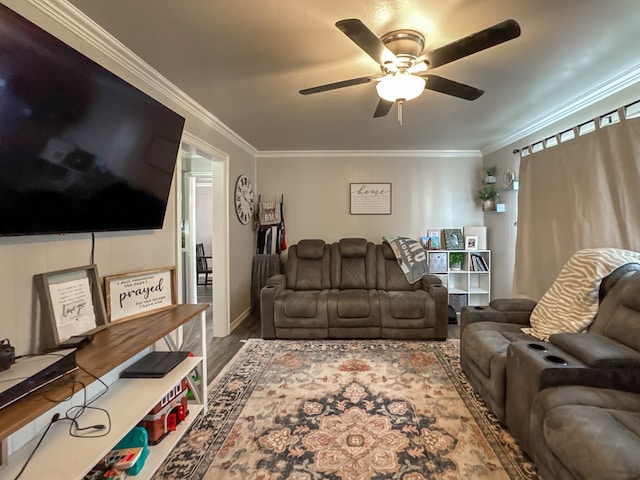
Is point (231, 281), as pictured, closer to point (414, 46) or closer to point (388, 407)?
point (388, 407)

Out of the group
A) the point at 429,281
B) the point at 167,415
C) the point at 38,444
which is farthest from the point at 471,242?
the point at 38,444

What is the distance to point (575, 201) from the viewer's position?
8.50 ft

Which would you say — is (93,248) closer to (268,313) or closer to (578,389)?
(268,313)

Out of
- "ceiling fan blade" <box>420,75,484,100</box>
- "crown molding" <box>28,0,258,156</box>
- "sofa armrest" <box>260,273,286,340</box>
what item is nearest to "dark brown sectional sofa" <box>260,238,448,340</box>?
"sofa armrest" <box>260,273,286,340</box>

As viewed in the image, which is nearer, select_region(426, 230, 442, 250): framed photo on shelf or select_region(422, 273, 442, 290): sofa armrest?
select_region(422, 273, 442, 290): sofa armrest

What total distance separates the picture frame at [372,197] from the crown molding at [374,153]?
0.44 meters

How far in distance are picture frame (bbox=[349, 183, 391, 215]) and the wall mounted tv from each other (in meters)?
3.08

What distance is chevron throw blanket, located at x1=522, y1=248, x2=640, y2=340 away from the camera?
2021 millimetres

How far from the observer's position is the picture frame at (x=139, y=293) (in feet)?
5.51

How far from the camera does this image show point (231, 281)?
3645mm

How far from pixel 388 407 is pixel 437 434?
1.18 ft

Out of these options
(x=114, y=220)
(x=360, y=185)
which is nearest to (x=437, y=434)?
(x=114, y=220)

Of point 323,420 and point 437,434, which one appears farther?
point 323,420

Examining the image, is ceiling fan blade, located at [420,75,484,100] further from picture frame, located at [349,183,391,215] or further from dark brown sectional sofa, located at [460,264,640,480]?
picture frame, located at [349,183,391,215]
